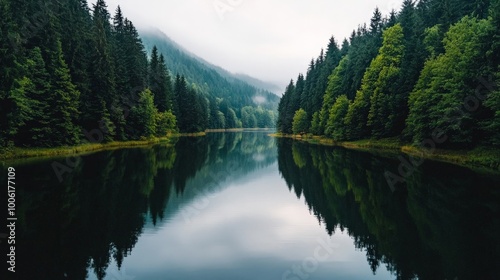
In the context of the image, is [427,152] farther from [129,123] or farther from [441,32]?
[129,123]

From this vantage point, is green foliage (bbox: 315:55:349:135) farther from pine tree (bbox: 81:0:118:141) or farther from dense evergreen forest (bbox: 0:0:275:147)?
pine tree (bbox: 81:0:118:141)

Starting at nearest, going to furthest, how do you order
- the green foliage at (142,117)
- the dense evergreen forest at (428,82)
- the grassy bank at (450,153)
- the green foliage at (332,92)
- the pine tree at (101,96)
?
the grassy bank at (450,153), the dense evergreen forest at (428,82), the pine tree at (101,96), the green foliage at (142,117), the green foliage at (332,92)

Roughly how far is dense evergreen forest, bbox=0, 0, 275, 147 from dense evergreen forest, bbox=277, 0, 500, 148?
3834 centimetres

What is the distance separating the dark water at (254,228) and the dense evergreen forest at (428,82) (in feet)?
35.7

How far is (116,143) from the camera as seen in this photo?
5672 cm

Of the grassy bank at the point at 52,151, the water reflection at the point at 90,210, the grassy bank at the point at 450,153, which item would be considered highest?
the grassy bank at the point at 450,153

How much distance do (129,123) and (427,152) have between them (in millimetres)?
45578

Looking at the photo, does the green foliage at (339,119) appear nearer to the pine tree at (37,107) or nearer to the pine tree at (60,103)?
the pine tree at (60,103)

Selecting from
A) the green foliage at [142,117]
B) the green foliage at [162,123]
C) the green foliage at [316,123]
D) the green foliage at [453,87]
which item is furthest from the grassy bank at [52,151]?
the green foliage at [316,123]

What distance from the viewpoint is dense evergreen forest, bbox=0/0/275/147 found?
32.0 metres

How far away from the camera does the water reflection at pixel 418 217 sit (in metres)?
10.5

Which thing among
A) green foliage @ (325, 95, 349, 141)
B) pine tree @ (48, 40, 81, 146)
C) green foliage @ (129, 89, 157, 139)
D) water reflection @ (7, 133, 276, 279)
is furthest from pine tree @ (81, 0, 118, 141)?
green foliage @ (325, 95, 349, 141)

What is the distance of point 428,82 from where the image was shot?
43.8 meters

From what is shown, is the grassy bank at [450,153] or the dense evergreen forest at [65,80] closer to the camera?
the grassy bank at [450,153]
